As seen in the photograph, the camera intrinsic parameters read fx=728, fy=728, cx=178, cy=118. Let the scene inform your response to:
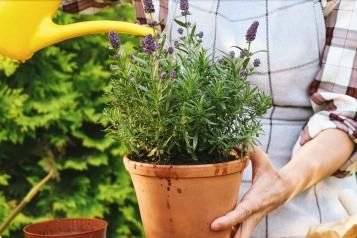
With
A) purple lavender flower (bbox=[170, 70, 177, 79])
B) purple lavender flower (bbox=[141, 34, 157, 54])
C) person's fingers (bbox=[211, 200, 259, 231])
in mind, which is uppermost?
purple lavender flower (bbox=[141, 34, 157, 54])

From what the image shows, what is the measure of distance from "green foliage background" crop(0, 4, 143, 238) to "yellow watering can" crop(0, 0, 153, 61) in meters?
1.45

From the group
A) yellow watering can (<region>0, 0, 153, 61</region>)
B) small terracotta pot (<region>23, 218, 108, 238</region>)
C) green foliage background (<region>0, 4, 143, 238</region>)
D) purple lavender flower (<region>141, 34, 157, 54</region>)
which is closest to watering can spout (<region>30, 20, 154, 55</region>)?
yellow watering can (<region>0, 0, 153, 61</region>)

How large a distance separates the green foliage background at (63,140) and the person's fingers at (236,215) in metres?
1.45

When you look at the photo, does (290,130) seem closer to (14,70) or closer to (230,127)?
(230,127)

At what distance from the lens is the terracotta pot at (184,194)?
97 centimetres

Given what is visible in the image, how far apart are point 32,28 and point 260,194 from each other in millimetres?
444

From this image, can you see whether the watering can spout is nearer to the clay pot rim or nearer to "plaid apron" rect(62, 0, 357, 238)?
the clay pot rim

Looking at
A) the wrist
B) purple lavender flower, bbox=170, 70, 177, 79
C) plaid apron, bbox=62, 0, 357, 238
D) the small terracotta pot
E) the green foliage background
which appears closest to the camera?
purple lavender flower, bbox=170, 70, 177, 79

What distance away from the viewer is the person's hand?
3.67ft

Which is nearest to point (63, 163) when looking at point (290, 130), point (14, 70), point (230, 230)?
point (14, 70)

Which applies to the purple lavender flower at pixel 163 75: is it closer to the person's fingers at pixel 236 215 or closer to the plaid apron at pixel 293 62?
the person's fingers at pixel 236 215

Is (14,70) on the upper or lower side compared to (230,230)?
lower

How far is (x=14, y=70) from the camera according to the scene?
254 cm

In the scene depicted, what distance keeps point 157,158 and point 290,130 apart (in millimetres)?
547
